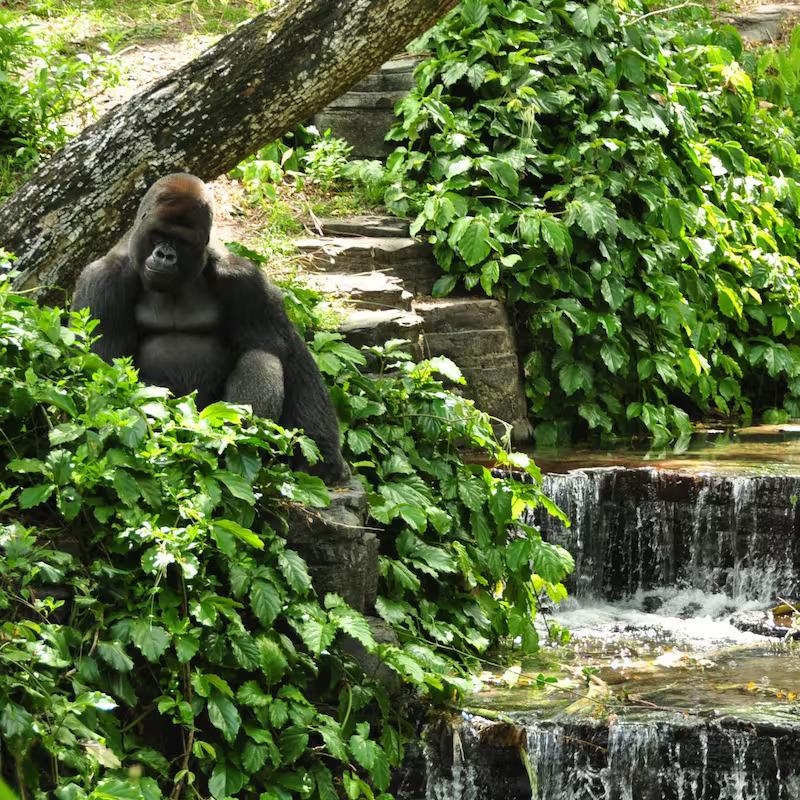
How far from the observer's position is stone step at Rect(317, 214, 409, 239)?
8664 mm

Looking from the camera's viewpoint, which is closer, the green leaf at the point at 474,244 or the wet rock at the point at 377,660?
the wet rock at the point at 377,660

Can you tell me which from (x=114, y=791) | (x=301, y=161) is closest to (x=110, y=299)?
(x=114, y=791)

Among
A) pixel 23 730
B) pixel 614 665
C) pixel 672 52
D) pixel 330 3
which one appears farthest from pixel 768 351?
pixel 23 730

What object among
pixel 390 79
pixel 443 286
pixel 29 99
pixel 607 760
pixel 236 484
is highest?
pixel 390 79

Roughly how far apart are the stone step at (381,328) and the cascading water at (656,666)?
3.56 ft

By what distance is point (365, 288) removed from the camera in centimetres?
784

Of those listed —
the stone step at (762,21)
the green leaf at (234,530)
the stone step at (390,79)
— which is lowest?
the green leaf at (234,530)

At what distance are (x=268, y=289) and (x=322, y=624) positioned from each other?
52.6 inches

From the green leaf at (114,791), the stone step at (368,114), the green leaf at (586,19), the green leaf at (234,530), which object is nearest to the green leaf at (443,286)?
the stone step at (368,114)

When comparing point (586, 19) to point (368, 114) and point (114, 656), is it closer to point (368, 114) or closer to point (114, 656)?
point (368, 114)

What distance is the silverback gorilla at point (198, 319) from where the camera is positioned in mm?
4660

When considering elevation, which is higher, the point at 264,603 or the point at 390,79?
the point at 390,79

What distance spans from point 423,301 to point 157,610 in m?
4.78

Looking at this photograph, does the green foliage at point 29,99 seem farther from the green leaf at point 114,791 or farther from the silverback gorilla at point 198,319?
the green leaf at point 114,791
